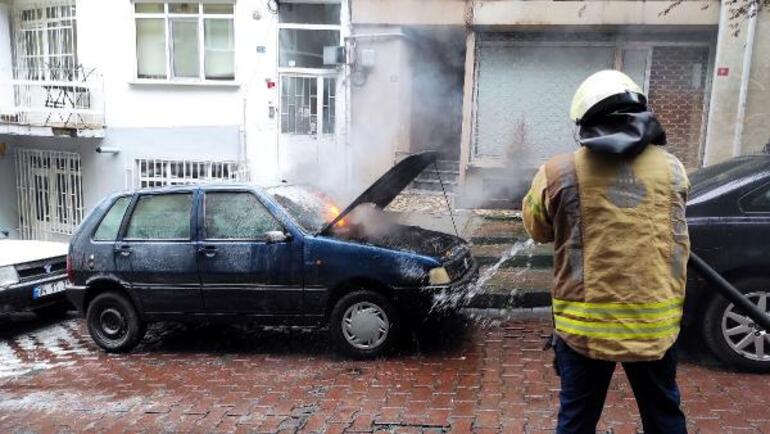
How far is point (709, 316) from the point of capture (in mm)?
4492

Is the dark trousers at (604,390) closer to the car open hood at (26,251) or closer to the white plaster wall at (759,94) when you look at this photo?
the car open hood at (26,251)

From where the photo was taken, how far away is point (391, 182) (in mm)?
5492

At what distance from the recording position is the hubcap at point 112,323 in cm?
580

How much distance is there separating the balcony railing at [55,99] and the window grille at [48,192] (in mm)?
864

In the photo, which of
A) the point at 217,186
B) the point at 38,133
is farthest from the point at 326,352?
the point at 38,133

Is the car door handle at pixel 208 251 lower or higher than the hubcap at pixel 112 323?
higher

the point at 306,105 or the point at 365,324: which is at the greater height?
the point at 306,105

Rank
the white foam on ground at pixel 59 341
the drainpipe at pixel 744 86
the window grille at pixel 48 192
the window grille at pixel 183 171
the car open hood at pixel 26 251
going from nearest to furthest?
the white foam on ground at pixel 59 341 → the car open hood at pixel 26 251 → the drainpipe at pixel 744 86 → the window grille at pixel 183 171 → the window grille at pixel 48 192

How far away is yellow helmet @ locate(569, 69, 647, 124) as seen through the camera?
2363 mm

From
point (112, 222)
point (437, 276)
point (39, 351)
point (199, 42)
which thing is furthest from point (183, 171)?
point (437, 276)

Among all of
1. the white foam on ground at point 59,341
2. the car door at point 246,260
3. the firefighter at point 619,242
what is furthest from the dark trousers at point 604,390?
the white foam on ground at point 59,341

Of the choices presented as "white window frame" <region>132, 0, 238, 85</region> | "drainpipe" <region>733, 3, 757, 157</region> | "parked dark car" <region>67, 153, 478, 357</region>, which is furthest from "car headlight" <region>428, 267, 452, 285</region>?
A: "white window frame" <region>132, 0, 238, 85</region>

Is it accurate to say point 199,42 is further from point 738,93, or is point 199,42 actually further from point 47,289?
point 738,93

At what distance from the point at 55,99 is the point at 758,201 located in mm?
12039
